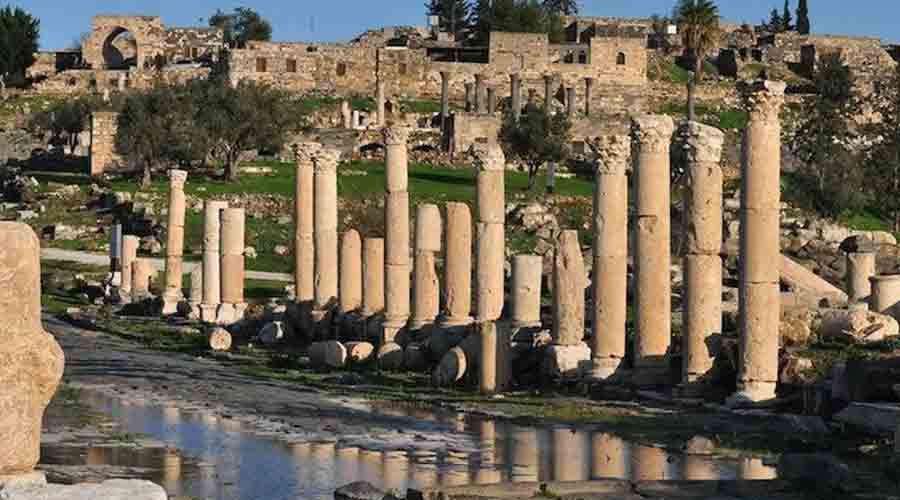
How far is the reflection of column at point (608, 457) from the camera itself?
17856 millimetres

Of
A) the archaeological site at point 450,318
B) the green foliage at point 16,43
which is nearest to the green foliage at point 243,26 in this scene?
the green foliage at point 16,43

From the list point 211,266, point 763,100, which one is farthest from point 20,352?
point 211,266

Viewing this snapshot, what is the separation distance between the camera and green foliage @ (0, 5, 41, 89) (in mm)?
105062

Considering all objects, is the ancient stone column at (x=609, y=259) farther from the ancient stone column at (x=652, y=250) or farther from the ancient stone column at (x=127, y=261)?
the ancient stone column at (x=127, y=261)

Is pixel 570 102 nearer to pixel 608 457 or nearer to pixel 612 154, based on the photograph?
pixel 612 154

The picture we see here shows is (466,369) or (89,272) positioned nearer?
(466,369)

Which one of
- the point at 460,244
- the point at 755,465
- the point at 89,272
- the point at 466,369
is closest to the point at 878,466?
the point at 755,465

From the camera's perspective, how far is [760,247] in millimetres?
23609

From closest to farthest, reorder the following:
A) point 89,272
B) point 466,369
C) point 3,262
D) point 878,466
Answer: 1. point 3,262
2. point 878,466
3. point 466,369
4. point 89,272

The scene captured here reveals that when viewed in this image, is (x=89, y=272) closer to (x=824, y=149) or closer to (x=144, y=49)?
(x=824, y=149)

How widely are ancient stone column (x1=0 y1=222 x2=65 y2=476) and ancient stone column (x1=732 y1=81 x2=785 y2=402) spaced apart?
10885mm

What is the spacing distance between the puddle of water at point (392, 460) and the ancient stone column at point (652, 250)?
11.3 ft

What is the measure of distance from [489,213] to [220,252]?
11.5 m

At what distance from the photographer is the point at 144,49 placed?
109250mm
